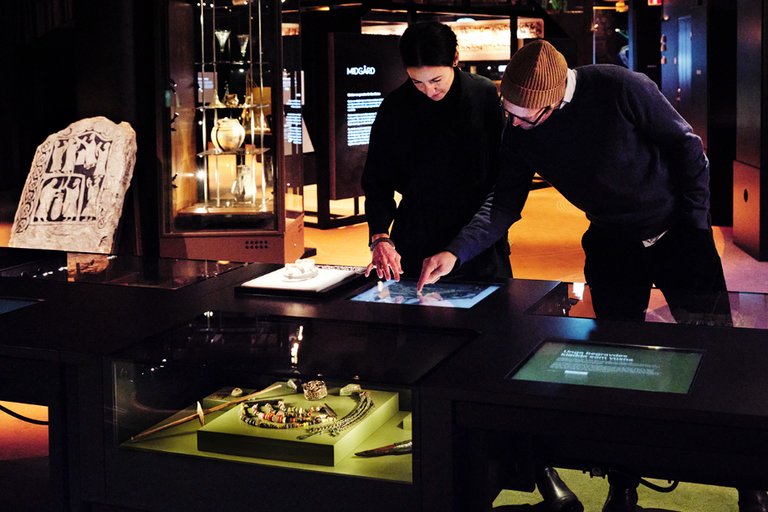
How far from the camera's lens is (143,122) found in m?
6.07

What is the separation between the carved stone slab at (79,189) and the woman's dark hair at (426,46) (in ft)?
9.69

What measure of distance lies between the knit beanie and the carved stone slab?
3.42 meters

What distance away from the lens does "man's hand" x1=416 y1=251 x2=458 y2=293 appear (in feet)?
8.84

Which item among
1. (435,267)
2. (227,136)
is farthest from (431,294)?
(227,136)

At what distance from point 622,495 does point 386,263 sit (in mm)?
855

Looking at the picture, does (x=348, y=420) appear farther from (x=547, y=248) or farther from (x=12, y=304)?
(x=547, y=248)

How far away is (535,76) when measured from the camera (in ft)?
8.05

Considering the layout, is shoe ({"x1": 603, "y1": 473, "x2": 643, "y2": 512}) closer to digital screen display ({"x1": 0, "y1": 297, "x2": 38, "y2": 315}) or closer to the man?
the man

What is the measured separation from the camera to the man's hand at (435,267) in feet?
8.84

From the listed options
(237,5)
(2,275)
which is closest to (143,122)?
(237,5)

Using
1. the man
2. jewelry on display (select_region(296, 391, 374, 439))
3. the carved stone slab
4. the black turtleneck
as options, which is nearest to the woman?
the black turtleneck

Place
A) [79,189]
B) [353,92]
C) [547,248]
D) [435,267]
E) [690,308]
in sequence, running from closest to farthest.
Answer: [690,308] → [435,267] → [79,189] → [547,248] → [353,92]

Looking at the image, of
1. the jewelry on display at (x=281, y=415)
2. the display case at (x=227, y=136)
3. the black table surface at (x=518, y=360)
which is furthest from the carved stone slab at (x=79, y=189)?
the jewelry on display at (x=281, y=415)

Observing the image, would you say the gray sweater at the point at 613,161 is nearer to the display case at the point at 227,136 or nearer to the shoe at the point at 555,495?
the shoe at the point at 555,495
